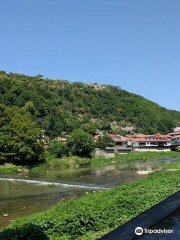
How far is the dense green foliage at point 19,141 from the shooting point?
43244mm

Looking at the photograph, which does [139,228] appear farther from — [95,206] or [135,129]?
[135,129]

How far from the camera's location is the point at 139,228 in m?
3.40

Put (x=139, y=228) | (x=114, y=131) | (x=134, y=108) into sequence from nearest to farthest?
1. (x=139, y=228)
2. (x=114, y=131)
3. (x=134, y=108)

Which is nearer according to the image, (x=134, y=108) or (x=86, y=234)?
(x=86, y=234)

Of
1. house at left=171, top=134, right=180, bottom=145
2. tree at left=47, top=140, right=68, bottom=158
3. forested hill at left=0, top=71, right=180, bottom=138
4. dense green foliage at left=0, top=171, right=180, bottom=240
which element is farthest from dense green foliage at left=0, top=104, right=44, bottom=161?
house at left=171, top=134, right=180, bottom=145

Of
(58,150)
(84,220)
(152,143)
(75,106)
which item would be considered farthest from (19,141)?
(75,106)

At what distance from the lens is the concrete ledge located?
10.4ft

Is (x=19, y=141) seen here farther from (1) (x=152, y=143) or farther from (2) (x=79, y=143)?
(1) (x=152, y=143)

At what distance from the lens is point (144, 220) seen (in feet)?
12.1

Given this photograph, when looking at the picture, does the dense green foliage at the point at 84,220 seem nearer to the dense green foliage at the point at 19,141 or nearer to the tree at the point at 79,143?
the dense green foliage at the point at 19,141

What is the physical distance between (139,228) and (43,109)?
300ft

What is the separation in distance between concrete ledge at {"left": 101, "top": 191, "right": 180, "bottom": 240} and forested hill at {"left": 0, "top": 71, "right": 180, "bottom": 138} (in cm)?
8130

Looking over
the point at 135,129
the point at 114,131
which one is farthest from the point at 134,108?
the point at 114,131

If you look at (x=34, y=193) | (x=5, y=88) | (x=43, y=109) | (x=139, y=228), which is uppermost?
(x=5, y=88)
